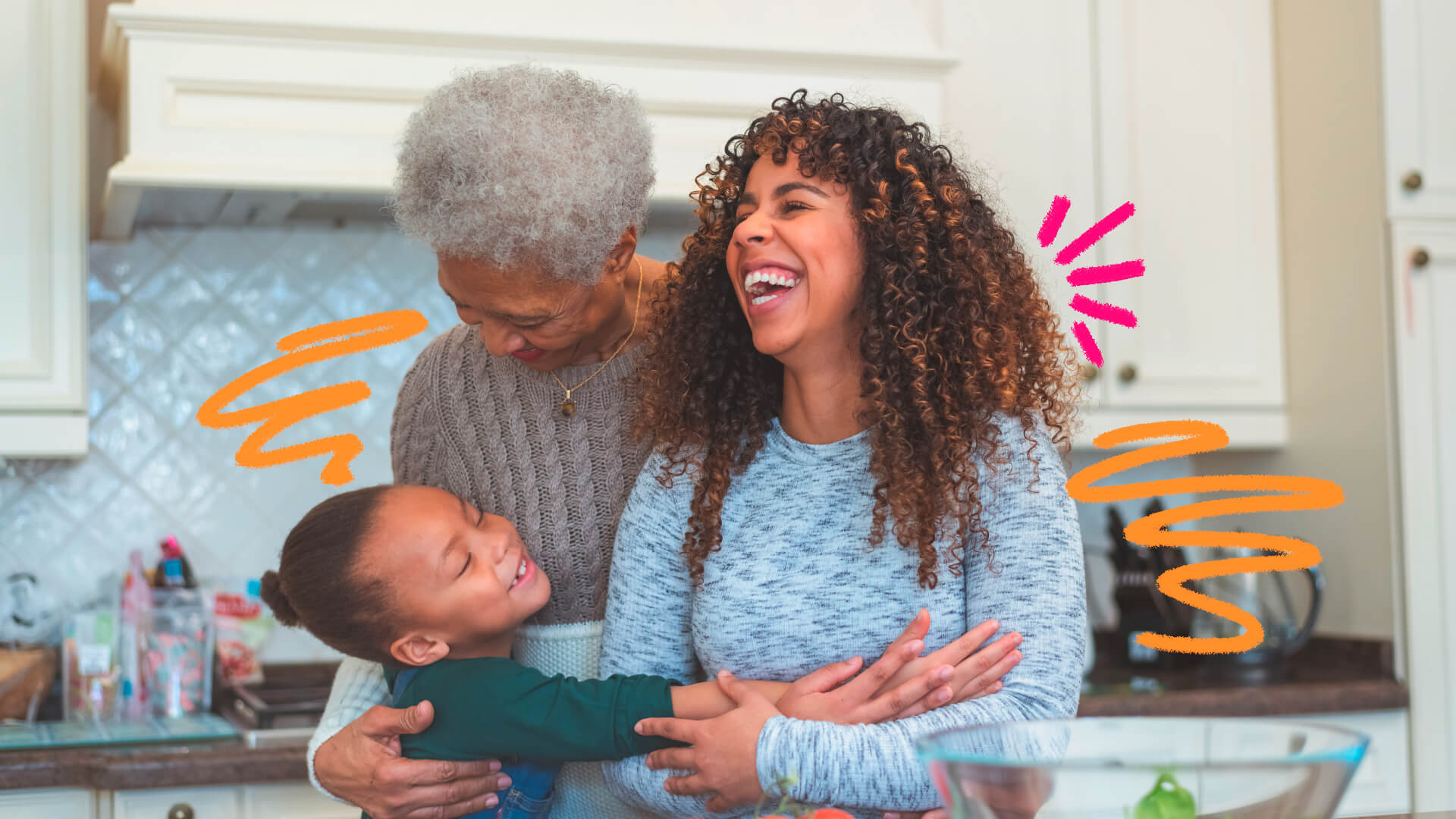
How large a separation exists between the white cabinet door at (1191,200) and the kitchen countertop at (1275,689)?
20.1 inches

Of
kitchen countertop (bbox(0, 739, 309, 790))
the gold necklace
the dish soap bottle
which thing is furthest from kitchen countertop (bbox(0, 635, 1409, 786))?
the gold necklace

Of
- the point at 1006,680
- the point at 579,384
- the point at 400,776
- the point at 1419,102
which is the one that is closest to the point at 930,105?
the point at 1419,102

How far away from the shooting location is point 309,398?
2475 millimetres

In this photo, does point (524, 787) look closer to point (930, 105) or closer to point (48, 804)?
point (48, 804)

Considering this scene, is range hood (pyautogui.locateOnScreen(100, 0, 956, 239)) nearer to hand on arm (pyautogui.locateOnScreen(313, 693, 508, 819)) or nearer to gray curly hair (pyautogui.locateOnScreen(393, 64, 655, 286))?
gray curly hair (pyautogui.locateOnScreen(393, 64, 655, 286))

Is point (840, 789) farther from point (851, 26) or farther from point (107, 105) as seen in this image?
point (107, 105)

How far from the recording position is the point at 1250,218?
8.52ft

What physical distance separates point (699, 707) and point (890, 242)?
484 mm

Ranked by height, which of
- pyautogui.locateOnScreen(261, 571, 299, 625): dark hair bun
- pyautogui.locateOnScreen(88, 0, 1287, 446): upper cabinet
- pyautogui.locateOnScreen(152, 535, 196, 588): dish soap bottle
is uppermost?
pyautogui.locateOnScreen(88, 0, 1287, 446): upper cabinet

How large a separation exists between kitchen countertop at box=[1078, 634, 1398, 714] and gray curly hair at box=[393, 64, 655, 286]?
127 centimetres

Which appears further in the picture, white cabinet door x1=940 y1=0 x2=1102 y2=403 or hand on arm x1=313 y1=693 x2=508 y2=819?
white cabinet door x1=940 y1=0 x2=1102 y2=403

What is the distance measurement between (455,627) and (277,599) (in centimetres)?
22

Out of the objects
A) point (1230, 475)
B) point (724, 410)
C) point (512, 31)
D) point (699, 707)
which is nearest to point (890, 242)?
point (724, 410)

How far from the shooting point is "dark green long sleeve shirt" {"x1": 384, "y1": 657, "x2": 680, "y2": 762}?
1.24m
